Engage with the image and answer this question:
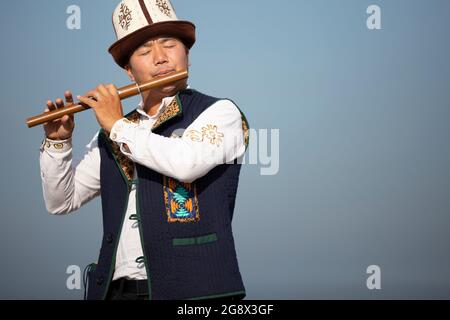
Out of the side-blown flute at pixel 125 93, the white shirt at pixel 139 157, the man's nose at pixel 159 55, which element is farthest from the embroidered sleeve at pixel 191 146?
the man's nose at pixel 159 55

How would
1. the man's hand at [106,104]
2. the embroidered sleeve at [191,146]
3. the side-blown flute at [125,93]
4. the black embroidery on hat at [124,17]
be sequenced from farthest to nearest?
the black embroidery on hat at [124,17]
the side-blown flute at [125,93]
the man's hand at [106,104]
the embroidered sleeve at [191,146]

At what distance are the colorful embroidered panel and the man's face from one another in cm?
45

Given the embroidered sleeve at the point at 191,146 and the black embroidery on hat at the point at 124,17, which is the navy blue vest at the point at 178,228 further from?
the black embroidery on hat at the point at 124,17

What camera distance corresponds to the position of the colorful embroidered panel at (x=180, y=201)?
101 inches

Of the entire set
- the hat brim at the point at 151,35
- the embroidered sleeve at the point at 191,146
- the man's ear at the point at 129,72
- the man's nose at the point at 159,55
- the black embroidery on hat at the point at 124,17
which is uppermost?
the black embroidery on hat at the point at 124,17

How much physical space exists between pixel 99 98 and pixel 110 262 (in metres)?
0.63

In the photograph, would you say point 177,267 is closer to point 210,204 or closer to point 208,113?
point 210,204

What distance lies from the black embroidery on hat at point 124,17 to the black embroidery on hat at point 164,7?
0.13 m

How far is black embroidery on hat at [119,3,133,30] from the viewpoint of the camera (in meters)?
2.90

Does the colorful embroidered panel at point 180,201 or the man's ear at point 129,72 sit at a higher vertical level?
the man's ear at point 129,72

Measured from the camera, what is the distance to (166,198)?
2.59 m

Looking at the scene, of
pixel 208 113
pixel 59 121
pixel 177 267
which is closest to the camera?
pixel 177 267

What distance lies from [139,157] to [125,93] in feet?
1.29
